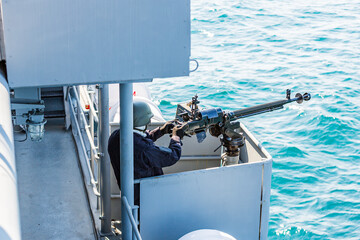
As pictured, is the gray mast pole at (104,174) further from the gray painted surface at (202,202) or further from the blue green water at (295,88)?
the blue green water at (295,88)

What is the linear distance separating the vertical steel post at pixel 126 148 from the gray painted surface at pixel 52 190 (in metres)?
1.01

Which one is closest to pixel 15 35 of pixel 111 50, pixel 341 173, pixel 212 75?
pixel 111 50

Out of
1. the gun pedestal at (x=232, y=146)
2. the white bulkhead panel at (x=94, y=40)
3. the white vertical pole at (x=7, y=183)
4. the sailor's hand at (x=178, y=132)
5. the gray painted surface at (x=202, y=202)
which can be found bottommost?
the gray painted surface at (x=202, y=202)

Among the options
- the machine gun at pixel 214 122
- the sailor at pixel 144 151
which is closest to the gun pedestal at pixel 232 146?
the machine gun at pixel 214 122

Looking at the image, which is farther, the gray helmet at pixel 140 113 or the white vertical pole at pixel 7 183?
the gray helmet at pixel 140 113

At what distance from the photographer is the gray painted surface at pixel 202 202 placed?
13.8 feet

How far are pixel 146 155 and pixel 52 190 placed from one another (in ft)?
6.37

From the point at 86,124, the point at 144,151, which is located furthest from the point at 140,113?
the point at 86,124

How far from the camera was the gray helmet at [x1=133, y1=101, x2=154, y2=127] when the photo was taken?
4.14 m

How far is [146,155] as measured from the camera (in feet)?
13.6

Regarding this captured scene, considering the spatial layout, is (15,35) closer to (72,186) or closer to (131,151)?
(131,151)

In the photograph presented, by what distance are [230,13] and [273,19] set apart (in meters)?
2.63

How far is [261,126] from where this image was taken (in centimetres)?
1510

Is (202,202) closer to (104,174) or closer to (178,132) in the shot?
(178,132)
